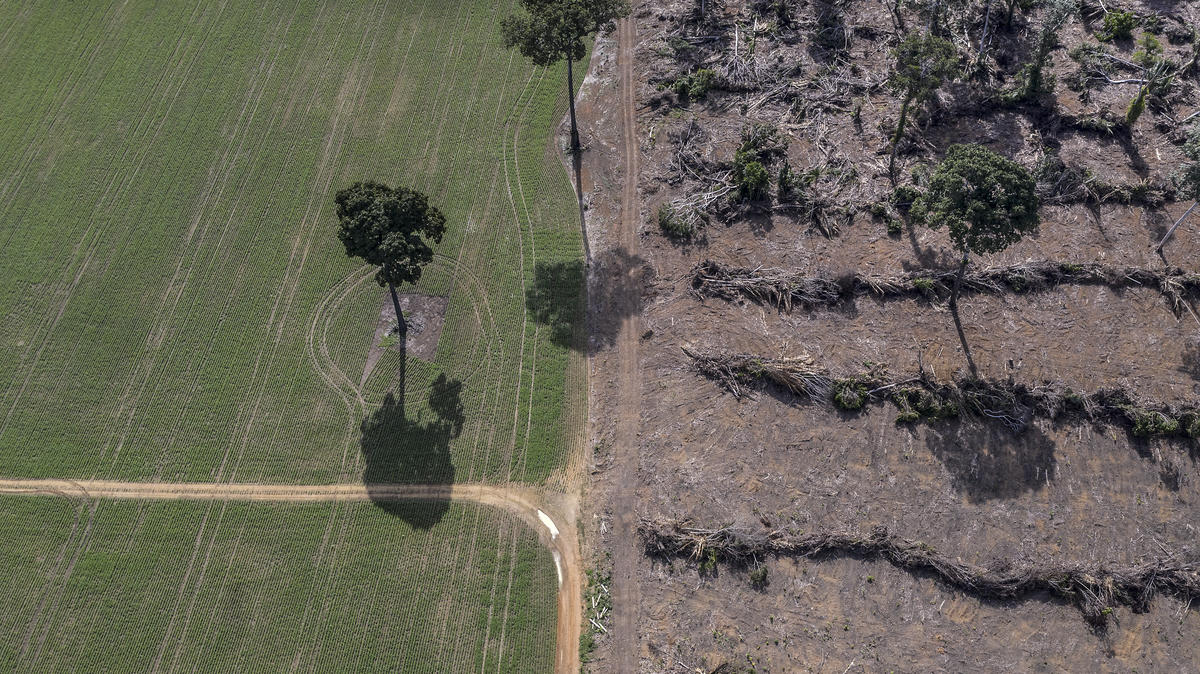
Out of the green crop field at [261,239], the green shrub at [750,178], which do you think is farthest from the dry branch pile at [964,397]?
the green shrub at [750,178]

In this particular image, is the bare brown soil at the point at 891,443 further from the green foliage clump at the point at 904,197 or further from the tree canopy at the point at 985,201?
the tree canopy at the point at 985,201

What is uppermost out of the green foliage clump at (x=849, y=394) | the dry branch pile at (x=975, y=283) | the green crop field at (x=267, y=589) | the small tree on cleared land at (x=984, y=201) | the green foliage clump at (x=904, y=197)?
the small tree on cleared land at (x=984, y=201)

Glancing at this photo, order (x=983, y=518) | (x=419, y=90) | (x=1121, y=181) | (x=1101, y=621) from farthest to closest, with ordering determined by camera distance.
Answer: (x=419, y=90)
(x=1121, y=181)
(x=983, y=518)
(x=1101, y=621)

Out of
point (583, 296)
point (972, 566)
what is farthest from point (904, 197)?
point (972, 566)

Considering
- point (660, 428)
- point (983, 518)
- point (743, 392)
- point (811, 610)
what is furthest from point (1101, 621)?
point (660, 428)

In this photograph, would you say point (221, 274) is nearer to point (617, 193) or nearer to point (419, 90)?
point (419, 90)

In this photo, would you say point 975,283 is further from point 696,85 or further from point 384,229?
point 384,229

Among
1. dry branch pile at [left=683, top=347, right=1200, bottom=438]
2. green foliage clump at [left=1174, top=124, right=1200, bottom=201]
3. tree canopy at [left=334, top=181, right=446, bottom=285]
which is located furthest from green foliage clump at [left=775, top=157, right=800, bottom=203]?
tree canopy at [left=334, top=181, right=446, bottom=285]
